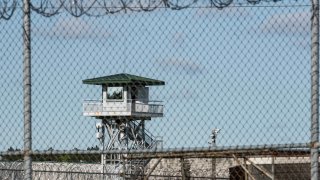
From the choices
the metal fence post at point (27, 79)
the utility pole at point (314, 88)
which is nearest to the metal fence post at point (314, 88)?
the utility pole at point (314, 88)

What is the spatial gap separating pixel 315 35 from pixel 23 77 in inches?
107

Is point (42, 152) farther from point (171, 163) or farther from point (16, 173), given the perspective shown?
point (171, 163)

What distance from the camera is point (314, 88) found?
23.7ft

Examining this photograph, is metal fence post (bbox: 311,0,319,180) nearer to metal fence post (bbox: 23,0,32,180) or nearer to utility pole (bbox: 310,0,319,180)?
utility pole (bbox: 310,0,319,180)

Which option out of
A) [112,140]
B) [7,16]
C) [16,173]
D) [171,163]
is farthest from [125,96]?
[7,16]

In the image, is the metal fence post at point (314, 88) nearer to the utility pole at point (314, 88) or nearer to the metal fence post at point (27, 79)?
the utility pole at point (314, 88)

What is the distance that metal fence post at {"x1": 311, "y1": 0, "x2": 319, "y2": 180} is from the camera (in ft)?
23.6

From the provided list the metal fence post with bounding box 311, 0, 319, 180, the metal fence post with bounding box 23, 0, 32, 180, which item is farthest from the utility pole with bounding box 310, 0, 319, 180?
the metal fence post with bounding box 23, 0, 32, 180

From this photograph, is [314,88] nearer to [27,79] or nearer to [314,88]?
[314,88]

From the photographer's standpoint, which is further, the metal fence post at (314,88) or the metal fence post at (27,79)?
the metal fence post at (27,79)

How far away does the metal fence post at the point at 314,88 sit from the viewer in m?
7.20

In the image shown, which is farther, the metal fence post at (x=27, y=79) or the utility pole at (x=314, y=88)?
the metal fence post at (x=27, y=79)

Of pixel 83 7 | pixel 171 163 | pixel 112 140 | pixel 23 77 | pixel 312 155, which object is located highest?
pixel 112 140

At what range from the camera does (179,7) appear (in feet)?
24.6
